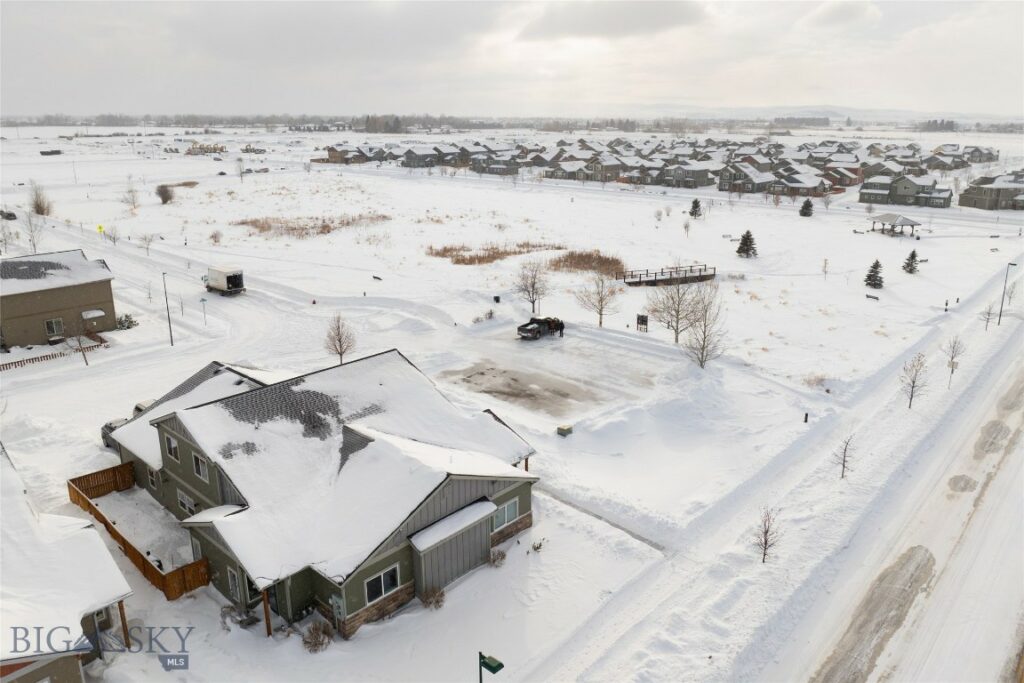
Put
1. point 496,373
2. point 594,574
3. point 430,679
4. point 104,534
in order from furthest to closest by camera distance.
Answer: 1. point 496,373
2. point 104,534
3. point 594,574
4. point 430,679

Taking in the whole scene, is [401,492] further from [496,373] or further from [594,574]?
[496,373]

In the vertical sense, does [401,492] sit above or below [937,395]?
Result: above

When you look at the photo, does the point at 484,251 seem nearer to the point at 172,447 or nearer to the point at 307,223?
A: the point at 307,223

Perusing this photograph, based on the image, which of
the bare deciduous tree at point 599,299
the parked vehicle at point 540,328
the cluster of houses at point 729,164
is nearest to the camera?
the parked vehicle at point 540,328

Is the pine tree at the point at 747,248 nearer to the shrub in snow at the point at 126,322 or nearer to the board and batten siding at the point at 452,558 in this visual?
the shrub in snow at the point at 126,322

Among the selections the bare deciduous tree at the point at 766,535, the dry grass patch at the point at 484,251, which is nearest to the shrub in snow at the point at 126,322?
the dry grass patch at the point at 484,251

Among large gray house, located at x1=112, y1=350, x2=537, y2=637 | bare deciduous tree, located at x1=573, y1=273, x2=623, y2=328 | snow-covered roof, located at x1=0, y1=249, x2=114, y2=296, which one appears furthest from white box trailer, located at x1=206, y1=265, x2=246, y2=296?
large gray house, located at x1=112, y1=350, x2=537, y2=637

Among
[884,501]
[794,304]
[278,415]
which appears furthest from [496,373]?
[794,304]
